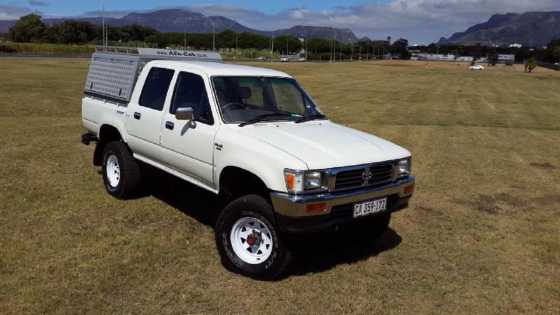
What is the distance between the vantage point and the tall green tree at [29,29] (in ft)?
409

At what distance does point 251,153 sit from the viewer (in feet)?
15.7

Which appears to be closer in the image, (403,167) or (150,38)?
(403,167)

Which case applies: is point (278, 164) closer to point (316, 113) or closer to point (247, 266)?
point (247, 266)

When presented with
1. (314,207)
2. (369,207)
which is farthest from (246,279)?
(369,207)

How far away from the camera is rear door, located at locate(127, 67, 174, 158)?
6.16 metres

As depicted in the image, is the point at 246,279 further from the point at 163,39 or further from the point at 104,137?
the point at 163,39

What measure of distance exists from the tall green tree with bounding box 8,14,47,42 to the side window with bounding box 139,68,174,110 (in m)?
134

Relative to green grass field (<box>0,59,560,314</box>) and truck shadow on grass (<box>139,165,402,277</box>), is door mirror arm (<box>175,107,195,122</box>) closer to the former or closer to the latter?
truck shadow on grass (<box>139,165,402,277</box>)

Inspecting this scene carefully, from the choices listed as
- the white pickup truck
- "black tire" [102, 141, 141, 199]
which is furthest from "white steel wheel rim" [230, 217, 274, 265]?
"black tire" [102, 141, 141, 199]

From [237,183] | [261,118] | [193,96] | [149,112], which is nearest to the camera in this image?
[237,183]

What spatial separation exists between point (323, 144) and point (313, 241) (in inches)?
59.9

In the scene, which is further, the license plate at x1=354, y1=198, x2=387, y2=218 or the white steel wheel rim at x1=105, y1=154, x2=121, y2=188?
the white steel wheel rim at x1=105, y1=154, x2=121, y2=188

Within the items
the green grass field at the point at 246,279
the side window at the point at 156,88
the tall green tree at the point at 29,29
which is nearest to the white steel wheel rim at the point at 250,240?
the green grass field at the point at 246,279

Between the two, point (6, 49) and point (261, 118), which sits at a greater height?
point (6, 49)
